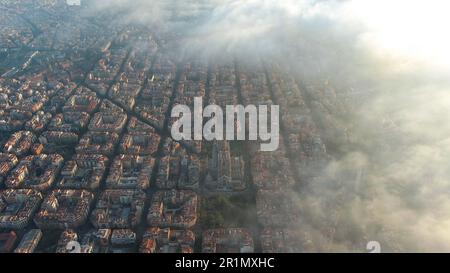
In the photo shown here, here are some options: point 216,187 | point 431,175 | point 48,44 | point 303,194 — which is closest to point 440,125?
point 431,175

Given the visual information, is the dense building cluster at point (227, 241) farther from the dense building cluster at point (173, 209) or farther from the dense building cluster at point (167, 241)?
the dense building cluster at point (173, 209)

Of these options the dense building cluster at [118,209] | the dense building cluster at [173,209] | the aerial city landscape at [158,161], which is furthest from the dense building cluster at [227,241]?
the dense building cluster at [118,209]

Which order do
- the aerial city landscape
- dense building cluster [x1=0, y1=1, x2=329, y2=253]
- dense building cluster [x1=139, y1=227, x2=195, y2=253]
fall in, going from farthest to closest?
dense building cluster [x1=0, y1=1, x2=329, y2=253]
the aerial city landscape
dense building cluster [x1=139, y1=227, x2=195, y2=253]

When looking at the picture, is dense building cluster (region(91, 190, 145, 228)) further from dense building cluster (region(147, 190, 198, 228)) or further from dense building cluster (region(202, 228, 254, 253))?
dense building cluster (region(202, 228, 254, 253))

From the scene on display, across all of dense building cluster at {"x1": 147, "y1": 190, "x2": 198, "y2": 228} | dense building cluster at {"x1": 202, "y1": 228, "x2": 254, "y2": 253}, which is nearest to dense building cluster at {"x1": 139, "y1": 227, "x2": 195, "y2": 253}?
dense building cluster at {"x1": 147, "y1": 190, "x2": 198, "y2": 228}

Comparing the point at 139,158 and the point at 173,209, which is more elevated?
the point at 139,158

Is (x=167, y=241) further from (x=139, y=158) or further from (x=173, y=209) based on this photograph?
(x=139, y=158)

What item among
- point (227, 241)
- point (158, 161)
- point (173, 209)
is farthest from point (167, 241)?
point (158, 161)
